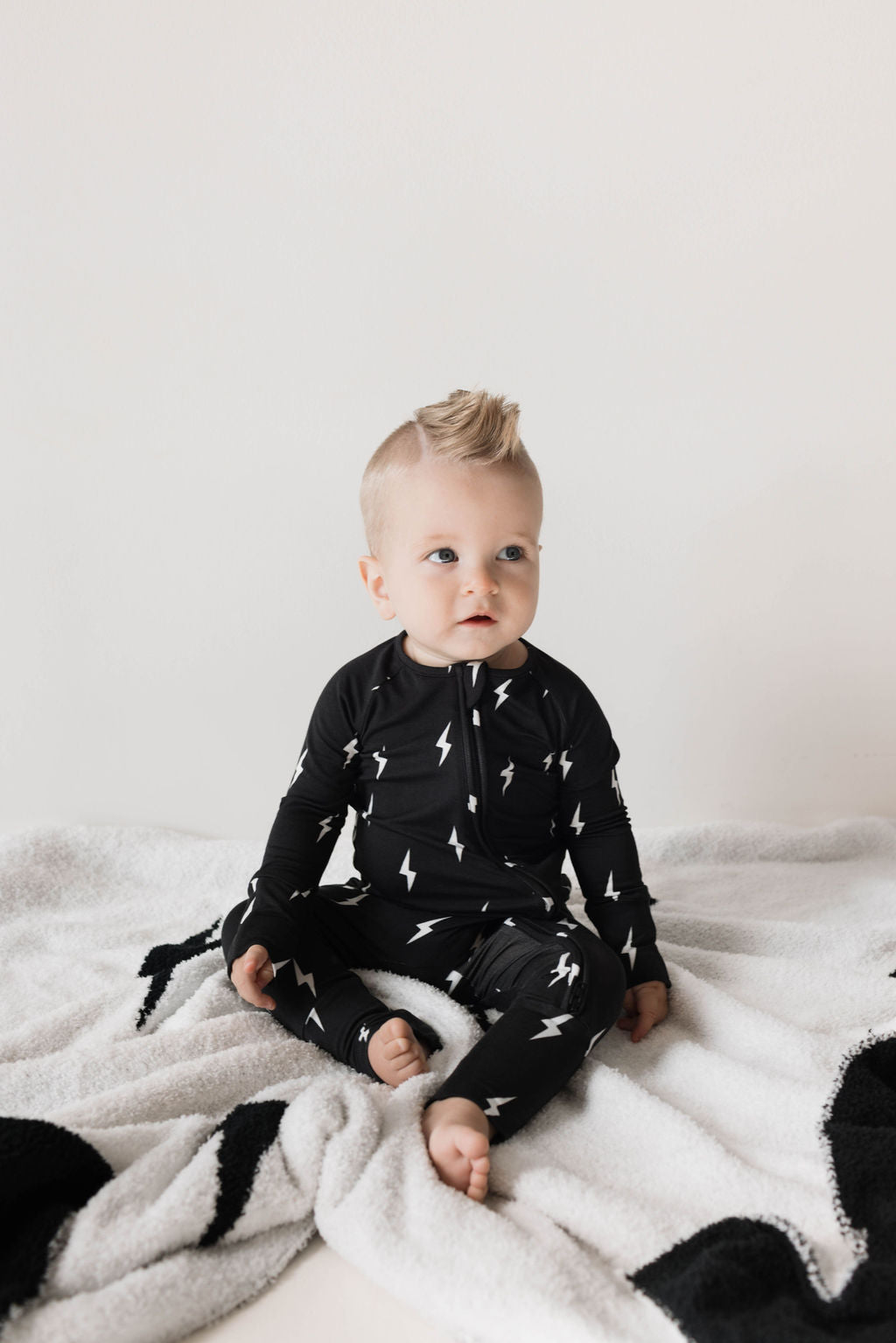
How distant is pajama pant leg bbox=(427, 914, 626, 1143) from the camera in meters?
0.86

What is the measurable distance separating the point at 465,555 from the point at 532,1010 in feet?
1.30

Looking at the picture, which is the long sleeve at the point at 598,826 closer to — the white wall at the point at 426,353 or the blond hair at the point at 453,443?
the blond hair at the point at 453,443

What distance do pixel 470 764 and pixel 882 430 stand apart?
0.81 metres

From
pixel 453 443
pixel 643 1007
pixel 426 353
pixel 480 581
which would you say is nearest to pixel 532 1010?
pixel 643 1007

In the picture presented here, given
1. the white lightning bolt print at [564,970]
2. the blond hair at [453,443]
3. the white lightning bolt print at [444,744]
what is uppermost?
the blond hair at [453,443]

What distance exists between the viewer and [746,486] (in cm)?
149

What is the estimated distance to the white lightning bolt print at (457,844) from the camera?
1.08 meters

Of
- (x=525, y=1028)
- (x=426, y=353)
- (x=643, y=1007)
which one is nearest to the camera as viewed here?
(x=525, y=1028)

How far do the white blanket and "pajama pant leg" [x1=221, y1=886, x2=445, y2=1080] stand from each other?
2 centimetres

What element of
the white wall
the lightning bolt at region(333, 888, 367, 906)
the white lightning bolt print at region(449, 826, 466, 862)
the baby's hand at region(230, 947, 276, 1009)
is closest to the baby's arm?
the white lightning bolt print at region(449, 826, 466, 862)

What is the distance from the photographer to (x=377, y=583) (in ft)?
3.51

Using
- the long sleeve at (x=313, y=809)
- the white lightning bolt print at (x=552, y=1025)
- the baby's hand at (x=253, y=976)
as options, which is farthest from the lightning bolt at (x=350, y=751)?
the white lightning bolt print at (x=552, y=1025)

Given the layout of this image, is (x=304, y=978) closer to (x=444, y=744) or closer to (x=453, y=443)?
(x=444, y=744)

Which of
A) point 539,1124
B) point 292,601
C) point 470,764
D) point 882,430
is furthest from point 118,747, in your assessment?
point 882,430
